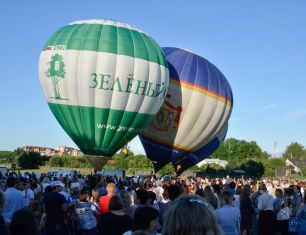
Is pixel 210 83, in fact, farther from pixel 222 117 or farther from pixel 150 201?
pixel 150 201

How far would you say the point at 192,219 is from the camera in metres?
2.54

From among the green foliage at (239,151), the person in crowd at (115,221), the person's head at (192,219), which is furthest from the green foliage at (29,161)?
the person's head at (192,219)

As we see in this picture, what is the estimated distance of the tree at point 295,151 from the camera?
418 feet

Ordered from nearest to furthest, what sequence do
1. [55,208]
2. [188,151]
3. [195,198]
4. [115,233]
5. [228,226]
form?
[195,198] → [115,233] → [228,226] → [55,208] → [188,151]

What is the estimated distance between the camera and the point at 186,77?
23.6 m

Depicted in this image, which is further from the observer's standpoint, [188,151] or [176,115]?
[188,151]

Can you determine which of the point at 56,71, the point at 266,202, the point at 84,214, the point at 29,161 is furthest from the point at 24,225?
the point at 29,161

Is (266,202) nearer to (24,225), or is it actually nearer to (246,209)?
(246,209)

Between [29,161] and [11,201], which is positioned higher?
[29,161]

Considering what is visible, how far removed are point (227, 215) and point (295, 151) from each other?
128 metres

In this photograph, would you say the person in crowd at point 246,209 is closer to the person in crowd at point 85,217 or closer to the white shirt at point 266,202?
the white shirt at point 266,202

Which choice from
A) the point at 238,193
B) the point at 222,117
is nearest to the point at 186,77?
the point at 222,117

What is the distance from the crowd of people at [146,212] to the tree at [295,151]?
394ft

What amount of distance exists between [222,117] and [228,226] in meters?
18.6
